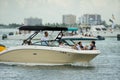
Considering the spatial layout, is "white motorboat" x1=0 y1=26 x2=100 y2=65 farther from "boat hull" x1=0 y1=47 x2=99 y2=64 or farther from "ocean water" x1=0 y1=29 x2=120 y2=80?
"ocean water" x1=0 y1=29 x2=120 y2=80

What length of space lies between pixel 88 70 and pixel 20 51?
5117mm

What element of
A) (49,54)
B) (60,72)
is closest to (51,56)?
(49,54)

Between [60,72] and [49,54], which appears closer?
[60,72]

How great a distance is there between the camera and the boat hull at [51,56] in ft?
116

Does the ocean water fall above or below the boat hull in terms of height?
below

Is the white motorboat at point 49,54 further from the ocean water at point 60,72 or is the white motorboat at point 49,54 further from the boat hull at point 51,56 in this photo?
the ocean water at point 60,72

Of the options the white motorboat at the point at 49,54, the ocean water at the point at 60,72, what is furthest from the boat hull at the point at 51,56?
the ocean water at the point at 60,72

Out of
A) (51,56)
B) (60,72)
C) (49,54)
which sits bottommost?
(60,72)

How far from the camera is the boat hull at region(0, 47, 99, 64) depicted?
35281 millimetres

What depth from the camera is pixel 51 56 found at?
3562 cm

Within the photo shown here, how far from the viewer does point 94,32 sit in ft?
407

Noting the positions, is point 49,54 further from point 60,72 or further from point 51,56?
point 60,72

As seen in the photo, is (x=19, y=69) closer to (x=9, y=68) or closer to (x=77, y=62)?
(x=9, y=68)

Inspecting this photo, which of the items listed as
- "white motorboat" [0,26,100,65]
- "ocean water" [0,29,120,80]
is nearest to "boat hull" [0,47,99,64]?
"white motorboat" [0,26,100,65]
